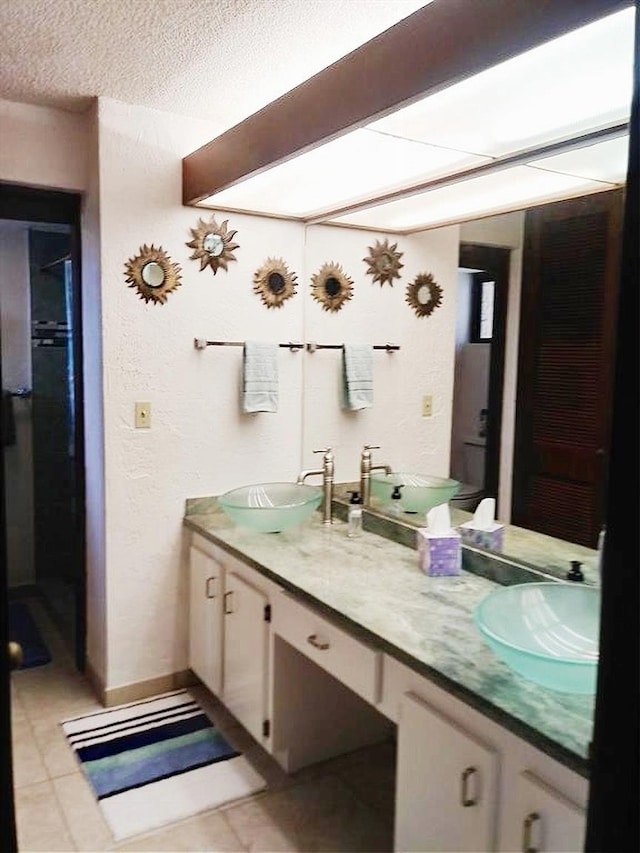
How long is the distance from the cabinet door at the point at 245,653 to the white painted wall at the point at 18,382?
2.04 meters

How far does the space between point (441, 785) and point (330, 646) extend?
1.69ft

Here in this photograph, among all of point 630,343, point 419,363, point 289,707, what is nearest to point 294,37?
point 419,363

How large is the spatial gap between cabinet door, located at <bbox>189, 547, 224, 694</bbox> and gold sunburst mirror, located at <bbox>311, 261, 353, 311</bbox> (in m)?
1.21

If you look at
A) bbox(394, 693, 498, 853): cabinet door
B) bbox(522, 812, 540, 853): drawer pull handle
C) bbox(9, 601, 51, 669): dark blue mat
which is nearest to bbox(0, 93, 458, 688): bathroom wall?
bbox(9, 601, 51, 669): dark blue mat

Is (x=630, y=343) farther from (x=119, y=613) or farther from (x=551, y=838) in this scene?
(x=119, y=613)

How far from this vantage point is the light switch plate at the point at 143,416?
2.77 meters

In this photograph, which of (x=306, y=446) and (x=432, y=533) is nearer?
(x=432, y=533)

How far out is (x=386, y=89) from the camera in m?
1.70

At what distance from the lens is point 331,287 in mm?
3018

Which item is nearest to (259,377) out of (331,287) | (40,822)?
(331,287)

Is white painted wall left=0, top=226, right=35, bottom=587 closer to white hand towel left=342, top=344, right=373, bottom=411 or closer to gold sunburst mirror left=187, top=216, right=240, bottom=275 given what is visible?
gold sunburst mirror left=187, top=216, right=240, bottom=275

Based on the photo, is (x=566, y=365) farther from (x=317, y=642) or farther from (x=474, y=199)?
(x=317, y=642)

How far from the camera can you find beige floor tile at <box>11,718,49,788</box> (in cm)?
238

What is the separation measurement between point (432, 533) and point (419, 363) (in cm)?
76
